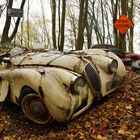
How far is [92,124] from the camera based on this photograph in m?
4.72

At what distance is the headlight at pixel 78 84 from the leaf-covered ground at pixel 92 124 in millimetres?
541

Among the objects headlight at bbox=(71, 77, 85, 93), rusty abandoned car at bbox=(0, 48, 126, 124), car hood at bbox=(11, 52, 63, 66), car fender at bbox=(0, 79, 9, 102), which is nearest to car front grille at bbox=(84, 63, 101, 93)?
rusty abandoned car at bbox=(0, 48, 126, 124)

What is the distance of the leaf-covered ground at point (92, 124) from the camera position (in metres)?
4.40

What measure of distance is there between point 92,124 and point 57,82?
2.86 ft

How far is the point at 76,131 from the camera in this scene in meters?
4.57

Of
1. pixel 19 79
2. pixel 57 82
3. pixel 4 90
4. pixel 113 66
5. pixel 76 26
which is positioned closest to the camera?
pixel 57 82

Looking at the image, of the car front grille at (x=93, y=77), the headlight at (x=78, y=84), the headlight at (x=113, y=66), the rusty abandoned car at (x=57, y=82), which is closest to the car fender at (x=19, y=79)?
the rusty abandoned car at (x=57, y=82)

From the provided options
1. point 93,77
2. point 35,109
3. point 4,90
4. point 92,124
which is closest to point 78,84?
point 93,77

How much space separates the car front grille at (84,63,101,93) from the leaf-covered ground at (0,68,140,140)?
16.4 inches

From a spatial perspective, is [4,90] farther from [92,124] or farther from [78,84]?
[92,124]

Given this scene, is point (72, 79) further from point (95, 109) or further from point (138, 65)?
point (138, 65)

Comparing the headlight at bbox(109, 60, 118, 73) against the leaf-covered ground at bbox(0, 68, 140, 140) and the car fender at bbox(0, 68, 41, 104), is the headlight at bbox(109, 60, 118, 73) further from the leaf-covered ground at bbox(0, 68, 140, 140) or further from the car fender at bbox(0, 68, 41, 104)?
the car fender at bbox(0, 68, 41, 104)

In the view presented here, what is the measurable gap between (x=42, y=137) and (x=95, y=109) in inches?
47.7

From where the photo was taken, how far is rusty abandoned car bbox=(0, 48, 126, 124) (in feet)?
14.8
